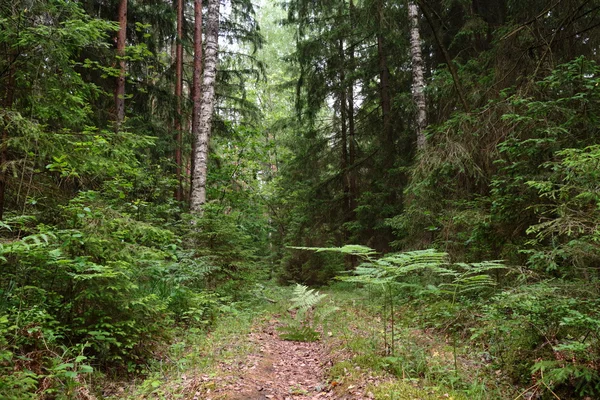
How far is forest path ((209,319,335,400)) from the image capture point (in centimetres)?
363

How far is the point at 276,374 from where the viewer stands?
440 centimetres

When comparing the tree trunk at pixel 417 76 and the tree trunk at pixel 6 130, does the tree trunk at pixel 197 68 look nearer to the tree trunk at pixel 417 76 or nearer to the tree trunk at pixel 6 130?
the tree trunk at pixel 417 76

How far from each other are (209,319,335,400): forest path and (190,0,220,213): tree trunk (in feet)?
16.2

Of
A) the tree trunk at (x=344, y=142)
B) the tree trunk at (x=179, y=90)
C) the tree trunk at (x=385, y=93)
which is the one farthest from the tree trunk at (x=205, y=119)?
the tree trunk at (x=385, y=93)

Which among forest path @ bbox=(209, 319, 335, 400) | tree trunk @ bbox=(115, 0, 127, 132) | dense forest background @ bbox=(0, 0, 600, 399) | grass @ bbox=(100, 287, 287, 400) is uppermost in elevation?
tree trunk @ bbox=(115, 0, 127, 132)

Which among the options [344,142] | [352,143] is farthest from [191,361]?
[344,142]

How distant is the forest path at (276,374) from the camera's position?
3.63m

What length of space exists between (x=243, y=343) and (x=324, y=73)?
12.7 m

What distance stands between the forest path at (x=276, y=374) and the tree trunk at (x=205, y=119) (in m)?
4.93

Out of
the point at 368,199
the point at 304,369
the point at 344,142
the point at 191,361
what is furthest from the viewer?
the point at 344,142

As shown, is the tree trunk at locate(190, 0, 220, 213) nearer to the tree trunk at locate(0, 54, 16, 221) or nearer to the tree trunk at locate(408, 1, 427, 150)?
the tree trunk at locate(0, 54, 16, 221)

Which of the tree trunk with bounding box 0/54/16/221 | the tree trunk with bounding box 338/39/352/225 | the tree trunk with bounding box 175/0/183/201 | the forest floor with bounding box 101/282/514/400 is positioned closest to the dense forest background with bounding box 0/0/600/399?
the tree trunk with bounding box 0/54/16/221

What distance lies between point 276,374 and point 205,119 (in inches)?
308

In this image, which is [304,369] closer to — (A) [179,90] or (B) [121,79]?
(B) [121,79]
